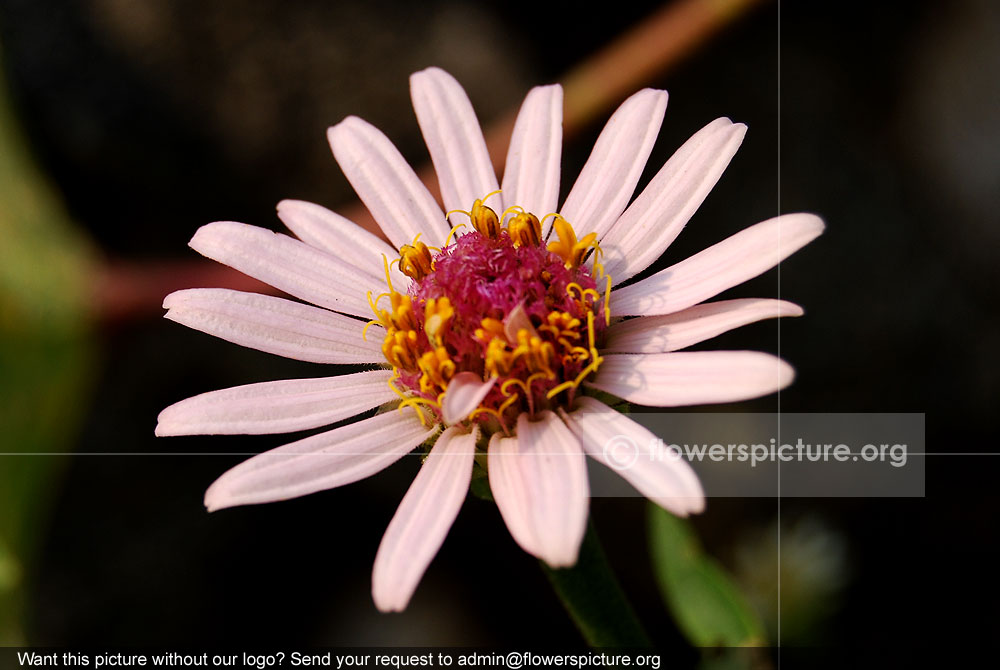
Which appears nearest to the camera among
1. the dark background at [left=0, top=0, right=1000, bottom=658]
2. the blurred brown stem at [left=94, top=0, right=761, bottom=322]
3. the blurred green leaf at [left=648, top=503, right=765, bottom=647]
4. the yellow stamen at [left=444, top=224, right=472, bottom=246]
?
the yellow stamen at [left=444, top=224, right=472, bottom=246]

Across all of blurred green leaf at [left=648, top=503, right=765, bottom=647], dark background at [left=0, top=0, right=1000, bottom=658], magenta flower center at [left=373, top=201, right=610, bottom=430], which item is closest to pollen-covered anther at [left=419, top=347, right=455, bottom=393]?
magenta flower center at [left=373, top=201, right=610, bottom=430]

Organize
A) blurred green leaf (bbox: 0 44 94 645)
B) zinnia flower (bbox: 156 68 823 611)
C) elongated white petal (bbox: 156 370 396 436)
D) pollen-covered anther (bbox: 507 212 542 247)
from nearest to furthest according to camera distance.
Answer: zinnia flower (bbox: 156 68 823 611) < elongated white petal (bbox: 156 370 396 436) < pollen-covered anther (bbox: 507 212 542 247) < blurred green leaf (bbox: 0 44 94 645)

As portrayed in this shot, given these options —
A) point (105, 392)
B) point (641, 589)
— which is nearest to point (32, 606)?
point (105, 392)

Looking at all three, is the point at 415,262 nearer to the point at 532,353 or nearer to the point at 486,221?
the point at 486,221


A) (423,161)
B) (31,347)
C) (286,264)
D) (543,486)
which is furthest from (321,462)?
(423,161)

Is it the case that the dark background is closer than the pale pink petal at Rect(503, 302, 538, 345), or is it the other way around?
the pale pink petal at Rect(503, 302, 538, 345)

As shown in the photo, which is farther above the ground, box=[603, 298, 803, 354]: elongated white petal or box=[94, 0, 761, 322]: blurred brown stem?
box=[94, 0, 761, 322]: blurred brown stem

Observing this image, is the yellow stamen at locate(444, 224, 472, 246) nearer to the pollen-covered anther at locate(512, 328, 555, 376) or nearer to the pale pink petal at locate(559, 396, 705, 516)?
the pollen-covered anther at locate(512, 328, 555, 376)
